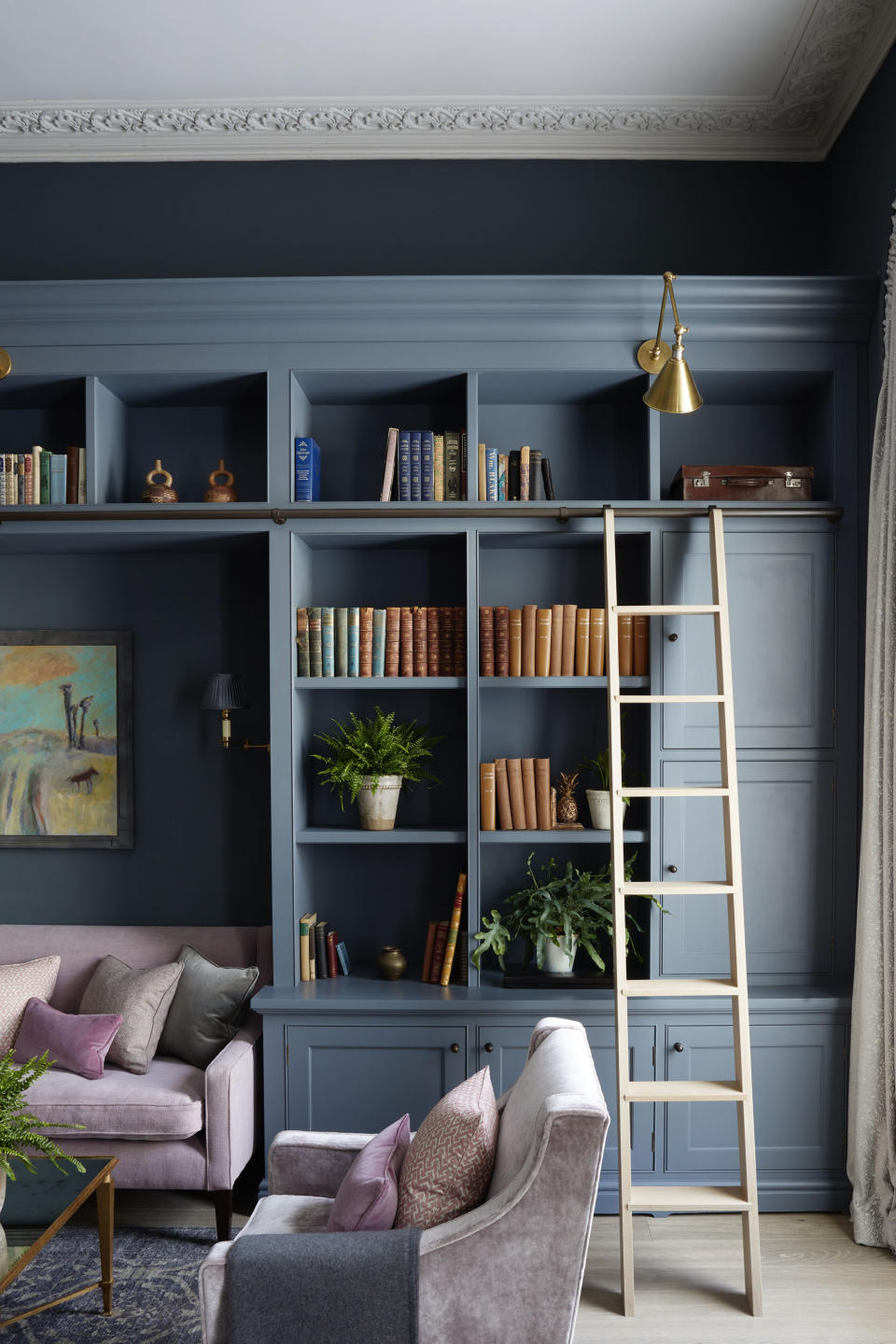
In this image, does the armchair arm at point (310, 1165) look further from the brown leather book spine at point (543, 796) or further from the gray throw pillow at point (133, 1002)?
the brown leather book spine at point (543, 796)

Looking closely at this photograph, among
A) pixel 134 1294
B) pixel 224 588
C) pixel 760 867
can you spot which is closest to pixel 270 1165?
pixel 134 1294

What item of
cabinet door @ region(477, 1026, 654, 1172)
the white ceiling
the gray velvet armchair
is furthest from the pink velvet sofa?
the white ceiling

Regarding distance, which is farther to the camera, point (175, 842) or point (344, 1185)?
point (175, 842)

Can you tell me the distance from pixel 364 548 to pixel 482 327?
889 millimetres

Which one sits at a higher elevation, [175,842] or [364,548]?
[364,548]

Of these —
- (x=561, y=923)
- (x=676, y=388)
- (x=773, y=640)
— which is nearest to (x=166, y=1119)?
(x=561, y=923)

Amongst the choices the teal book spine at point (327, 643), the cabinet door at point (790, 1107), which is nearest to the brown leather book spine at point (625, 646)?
the teal book spine at point (327, 643)

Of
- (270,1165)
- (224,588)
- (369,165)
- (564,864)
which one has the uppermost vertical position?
(369,165)

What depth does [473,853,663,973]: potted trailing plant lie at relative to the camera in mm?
3250

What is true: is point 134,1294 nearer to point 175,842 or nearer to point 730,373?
point 175,842

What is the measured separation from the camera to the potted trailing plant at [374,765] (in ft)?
10.8

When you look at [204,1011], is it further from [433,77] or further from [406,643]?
[433,77]

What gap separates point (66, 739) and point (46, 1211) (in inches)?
68.0

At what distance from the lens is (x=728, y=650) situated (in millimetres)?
3064
